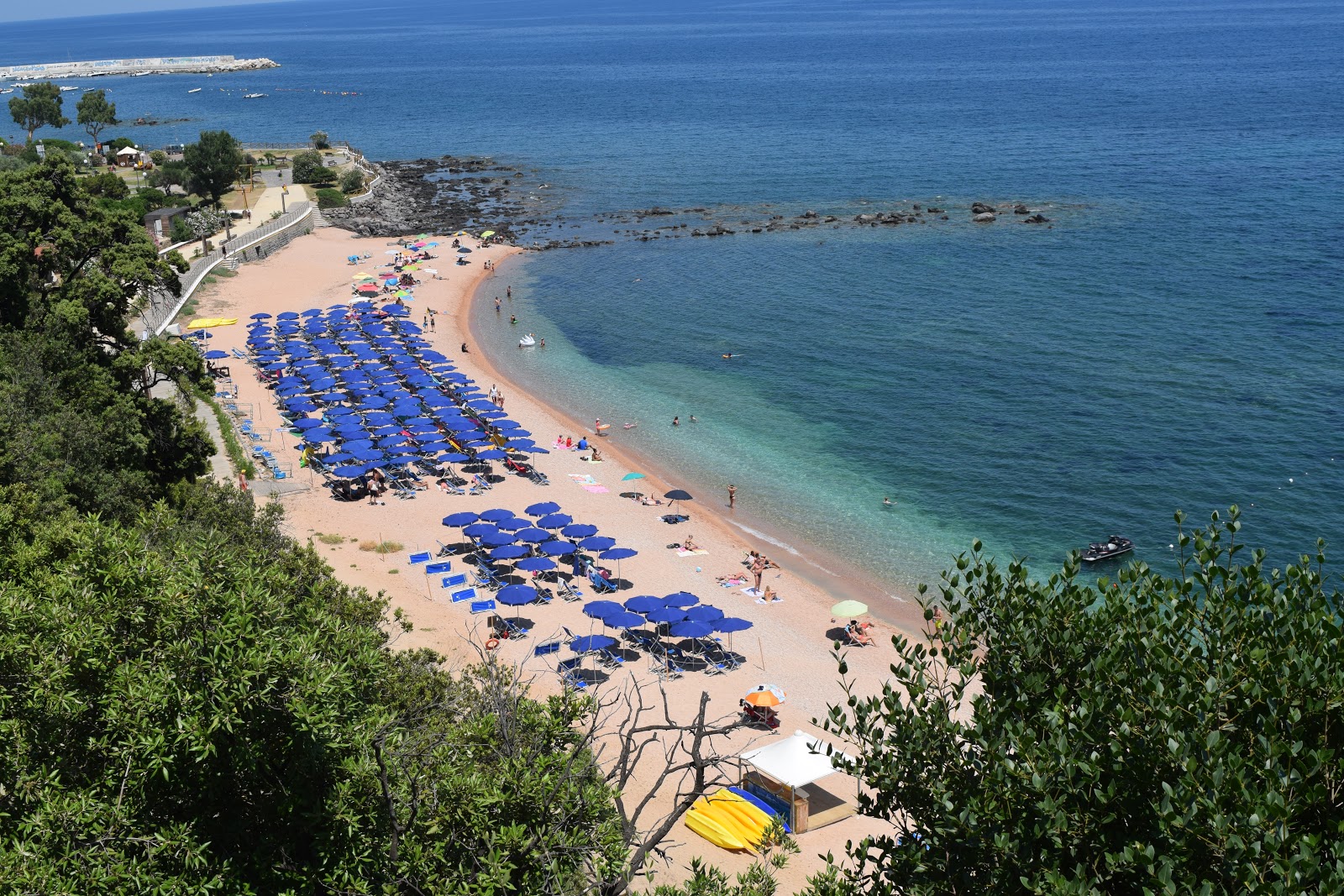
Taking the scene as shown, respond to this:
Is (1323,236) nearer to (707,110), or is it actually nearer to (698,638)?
(698,638)

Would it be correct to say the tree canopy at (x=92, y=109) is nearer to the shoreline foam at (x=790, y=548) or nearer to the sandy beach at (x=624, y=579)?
the sandy beach at (x=624, y=579)

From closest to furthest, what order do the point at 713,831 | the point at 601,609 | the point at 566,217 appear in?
1. the point at 713,831
2. the point at 601,609
3. the point at 566,217

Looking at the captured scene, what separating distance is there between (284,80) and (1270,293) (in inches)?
6991

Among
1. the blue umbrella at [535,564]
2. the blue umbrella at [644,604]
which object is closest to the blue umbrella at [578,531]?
the blue umbrella at [535,564]

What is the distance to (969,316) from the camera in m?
55.3

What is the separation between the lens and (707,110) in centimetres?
13500

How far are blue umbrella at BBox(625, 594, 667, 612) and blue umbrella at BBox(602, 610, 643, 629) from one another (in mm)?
456

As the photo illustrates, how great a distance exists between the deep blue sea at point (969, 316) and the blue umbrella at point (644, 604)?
8376 mm

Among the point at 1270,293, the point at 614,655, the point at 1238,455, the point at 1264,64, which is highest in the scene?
the point at 1264,64

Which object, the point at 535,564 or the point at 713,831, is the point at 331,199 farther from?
the point at 713,831

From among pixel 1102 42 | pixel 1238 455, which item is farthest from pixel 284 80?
pixel 1238 455

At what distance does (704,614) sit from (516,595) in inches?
196

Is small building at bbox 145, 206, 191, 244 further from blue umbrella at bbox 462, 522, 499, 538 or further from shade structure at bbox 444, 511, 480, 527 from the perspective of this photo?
shade structure at bbox 444, 511, 480, 527

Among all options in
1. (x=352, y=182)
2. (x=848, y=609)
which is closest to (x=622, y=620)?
(x=848, y=609)
